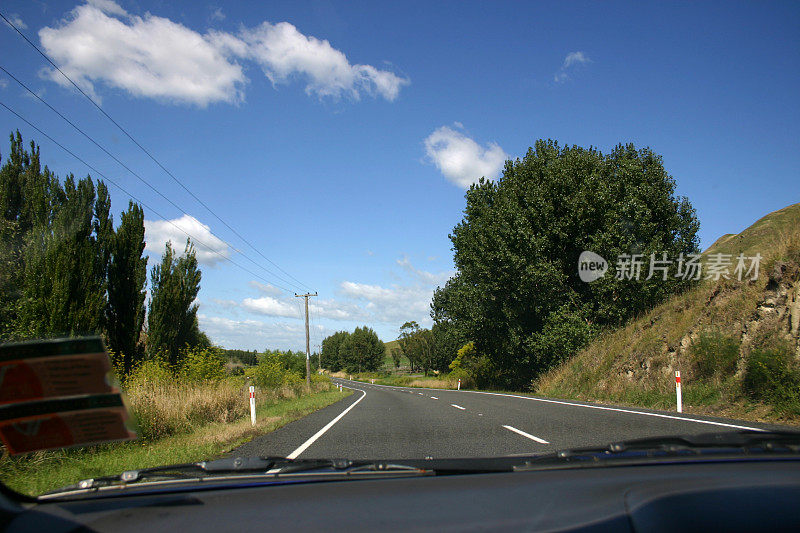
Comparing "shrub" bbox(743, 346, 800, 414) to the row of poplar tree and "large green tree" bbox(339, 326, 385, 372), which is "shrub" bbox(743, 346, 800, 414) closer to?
the row of poplar tree

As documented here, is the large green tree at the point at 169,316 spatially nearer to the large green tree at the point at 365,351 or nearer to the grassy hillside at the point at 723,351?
the grassy hillside at the point at 723,351

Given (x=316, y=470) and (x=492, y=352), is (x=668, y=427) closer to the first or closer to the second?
(x=316, y=470)

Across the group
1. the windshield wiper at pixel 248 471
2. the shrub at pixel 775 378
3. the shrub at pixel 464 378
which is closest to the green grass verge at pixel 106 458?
the windshield wiper at pixel 248 471

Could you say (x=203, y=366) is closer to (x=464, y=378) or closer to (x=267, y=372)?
(x=267, y=372)

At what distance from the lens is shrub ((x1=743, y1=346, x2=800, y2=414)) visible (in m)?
9.91

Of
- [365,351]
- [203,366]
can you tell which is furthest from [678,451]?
[365,351]

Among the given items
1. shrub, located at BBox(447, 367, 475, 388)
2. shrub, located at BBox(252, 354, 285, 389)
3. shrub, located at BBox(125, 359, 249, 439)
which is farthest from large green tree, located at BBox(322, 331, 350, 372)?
shrub, located at BBox(125, 359, 249, 439)

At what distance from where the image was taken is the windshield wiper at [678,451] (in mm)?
2699

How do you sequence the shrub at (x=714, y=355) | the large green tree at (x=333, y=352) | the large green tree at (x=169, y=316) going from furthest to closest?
1. the large green tree at (x=333, y=352)
2. the large green tree at (x=169, y=316)
3. the shrub at (x=714, y=355)

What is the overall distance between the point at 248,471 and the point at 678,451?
2.59 m

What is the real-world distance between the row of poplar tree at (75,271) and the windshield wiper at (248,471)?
1.58 meters

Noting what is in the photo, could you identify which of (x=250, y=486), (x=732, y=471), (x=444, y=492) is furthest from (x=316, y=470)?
(x=732, y=471)

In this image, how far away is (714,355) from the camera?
A: 13.3 m

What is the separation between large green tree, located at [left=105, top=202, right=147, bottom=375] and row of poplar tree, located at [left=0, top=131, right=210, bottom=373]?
1.3 inches
